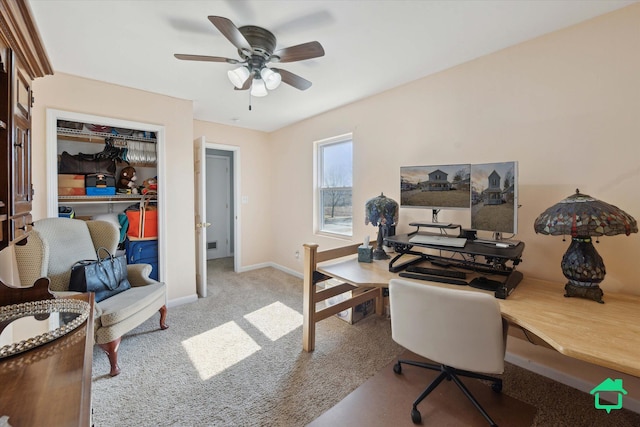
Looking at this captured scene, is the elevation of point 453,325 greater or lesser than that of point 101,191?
lesser

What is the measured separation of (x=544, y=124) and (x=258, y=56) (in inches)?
82.4

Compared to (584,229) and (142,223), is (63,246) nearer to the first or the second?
(142,223)

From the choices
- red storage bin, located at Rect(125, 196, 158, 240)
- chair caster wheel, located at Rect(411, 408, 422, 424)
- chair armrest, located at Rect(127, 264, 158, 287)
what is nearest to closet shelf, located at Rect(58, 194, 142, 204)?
red storage bin, located at Rect(125, 196, 158, 240)

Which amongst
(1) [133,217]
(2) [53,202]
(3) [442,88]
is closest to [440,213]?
(3) [442,88]

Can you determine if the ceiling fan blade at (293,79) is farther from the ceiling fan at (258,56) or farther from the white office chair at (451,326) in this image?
the white office chair at (451,326)

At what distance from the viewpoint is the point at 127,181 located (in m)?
3.22

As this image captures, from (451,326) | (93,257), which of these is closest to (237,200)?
(93,257)

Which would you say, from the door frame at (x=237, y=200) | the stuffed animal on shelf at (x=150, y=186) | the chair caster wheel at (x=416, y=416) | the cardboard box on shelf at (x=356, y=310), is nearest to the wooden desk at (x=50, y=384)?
the chair caster wheel at (x=416, y=416)

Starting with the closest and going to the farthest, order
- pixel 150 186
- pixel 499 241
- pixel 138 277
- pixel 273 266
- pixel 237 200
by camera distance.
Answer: pixel 499 241, pixel 138 277, pixel 150 186, pixel 237 200, pixel 273 266

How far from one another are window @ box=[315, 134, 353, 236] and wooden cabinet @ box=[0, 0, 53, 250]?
2764 mm

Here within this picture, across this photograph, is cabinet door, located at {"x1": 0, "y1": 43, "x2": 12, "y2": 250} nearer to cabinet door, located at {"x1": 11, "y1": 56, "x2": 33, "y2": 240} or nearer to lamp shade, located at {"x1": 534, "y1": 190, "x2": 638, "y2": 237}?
cabinet door, located at {"x1": 11, "y1": 56, "x2": 33, "y2": 240}

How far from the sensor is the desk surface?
0.99 m

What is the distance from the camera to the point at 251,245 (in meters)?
4.61

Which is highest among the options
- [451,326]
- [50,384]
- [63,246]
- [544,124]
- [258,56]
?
[258,56]
